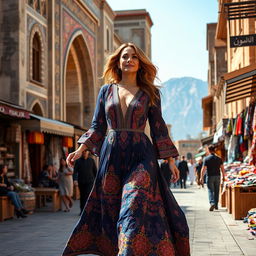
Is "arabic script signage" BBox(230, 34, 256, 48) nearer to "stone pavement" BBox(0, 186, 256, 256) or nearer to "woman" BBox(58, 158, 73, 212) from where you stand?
"stone pavement" BBox(0, 186, 256, 256)

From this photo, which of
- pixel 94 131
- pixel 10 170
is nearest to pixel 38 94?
pixel 10 170

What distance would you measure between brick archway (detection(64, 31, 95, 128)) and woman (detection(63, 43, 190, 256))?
26.8m

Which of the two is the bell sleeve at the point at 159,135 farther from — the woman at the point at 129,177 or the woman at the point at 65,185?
the woman at the point at 65,185

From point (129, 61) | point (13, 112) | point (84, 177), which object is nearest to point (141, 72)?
point (129, 61)

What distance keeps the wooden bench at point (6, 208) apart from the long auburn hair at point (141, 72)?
8060 millimetres

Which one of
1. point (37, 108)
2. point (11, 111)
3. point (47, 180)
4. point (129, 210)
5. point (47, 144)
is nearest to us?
point (129, 210)

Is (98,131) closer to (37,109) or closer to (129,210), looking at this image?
(129,210)

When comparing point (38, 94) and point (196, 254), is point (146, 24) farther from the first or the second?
point (196, 254)

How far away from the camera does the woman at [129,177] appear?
4.63 metres

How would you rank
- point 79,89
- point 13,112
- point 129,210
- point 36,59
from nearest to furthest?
point 129,210 < point 13,112 < point 36,59 < point 79,89

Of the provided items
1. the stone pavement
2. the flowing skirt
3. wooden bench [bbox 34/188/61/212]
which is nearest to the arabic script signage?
the stone pavement

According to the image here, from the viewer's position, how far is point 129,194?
4727 mm

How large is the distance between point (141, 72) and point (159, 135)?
0.63 metres

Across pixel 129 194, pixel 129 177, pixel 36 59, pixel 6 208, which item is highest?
pixel 36 59
